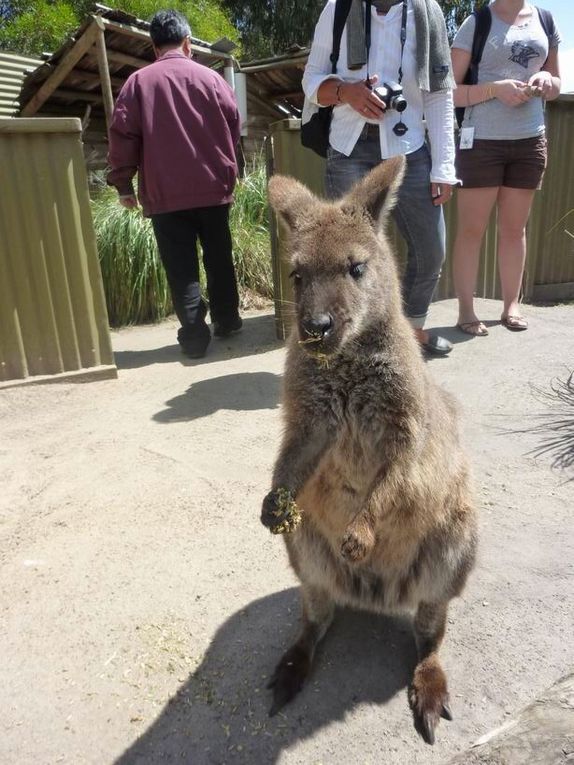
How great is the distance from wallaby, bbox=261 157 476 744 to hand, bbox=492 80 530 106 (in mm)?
3065

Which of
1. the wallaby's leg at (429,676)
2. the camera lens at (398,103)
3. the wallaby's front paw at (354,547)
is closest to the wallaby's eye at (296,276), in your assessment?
the wallaby's front paw at (354,547)

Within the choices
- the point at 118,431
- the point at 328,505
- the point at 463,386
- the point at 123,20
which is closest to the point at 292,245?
the point at 328,505

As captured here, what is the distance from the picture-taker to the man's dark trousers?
5.39m

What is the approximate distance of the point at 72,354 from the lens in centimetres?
489

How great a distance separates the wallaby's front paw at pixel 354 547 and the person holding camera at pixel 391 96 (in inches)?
85.7

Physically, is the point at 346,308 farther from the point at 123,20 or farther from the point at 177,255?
the point at 123,20

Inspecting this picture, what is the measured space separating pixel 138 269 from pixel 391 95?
4345mm

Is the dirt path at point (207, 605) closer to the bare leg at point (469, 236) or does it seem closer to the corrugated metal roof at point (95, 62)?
the bare leg at point (469, 236)

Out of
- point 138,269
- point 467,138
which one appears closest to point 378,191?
point 467,138

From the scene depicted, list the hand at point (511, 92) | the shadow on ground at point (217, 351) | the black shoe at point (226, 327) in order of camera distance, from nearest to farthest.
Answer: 1. the hand at point (511, 92)
2. the shadow on ground at point (217, 351)
3. the black shoe at point (226, 327)

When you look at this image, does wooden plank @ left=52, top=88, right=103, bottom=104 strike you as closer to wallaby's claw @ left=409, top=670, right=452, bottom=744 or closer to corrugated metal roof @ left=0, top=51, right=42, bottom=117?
corrugated metal roof @ left=0, top=51, right=42, bottom=117

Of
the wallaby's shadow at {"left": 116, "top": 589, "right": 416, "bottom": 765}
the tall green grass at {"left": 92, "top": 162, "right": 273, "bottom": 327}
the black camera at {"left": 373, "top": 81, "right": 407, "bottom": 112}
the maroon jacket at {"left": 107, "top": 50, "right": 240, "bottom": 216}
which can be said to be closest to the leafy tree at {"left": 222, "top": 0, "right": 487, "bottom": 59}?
the tall green grass at {"left": 92, "top": 162, "right": 273, "bottom": 327}

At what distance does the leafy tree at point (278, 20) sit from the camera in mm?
26078

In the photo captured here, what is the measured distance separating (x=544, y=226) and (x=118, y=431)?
5.48 m
